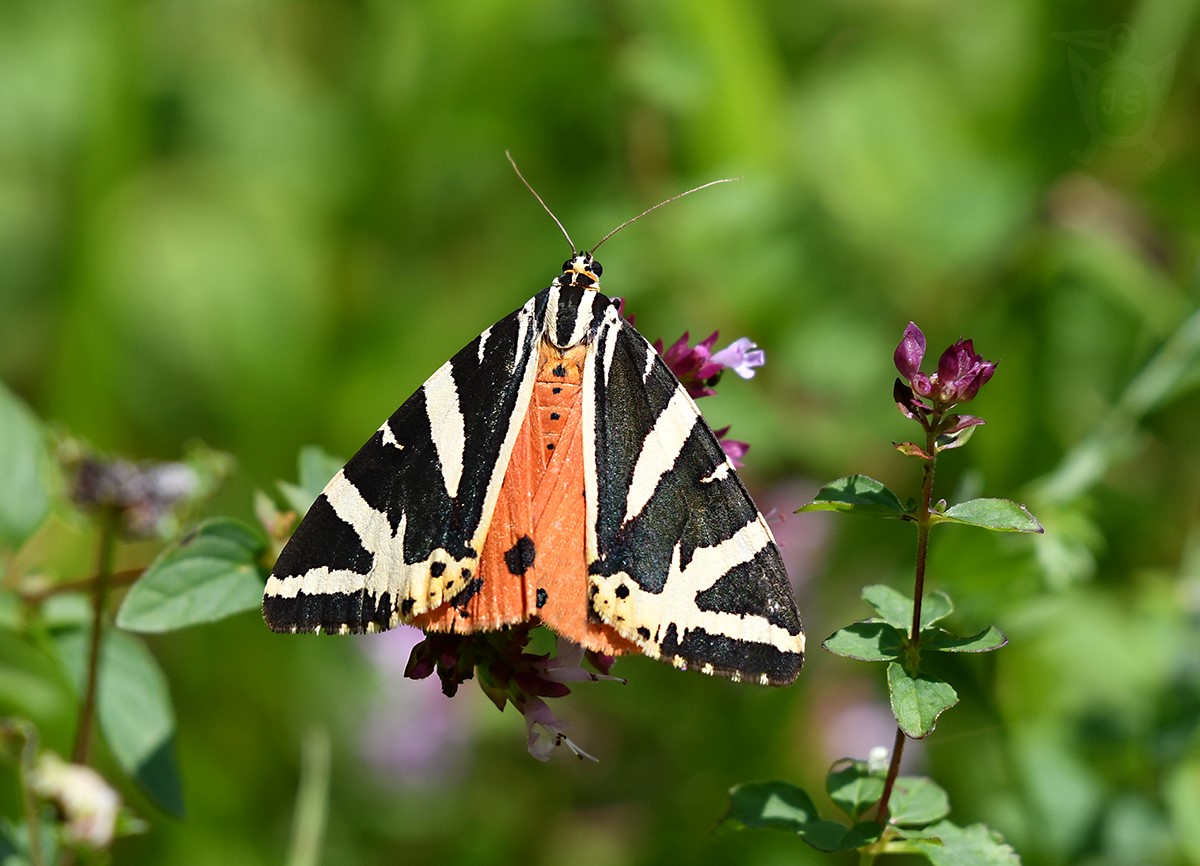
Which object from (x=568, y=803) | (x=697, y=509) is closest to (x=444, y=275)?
(x=568, y=803)

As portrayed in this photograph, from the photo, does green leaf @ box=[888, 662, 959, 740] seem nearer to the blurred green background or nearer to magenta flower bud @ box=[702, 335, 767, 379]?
magenta flower bud @ box=[702, 335, 767, 379]

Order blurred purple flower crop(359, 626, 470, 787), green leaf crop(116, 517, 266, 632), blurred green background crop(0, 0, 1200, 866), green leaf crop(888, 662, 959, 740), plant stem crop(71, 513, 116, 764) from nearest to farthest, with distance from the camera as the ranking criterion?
green leaf crop(888, 662, 959, 740) → green leaf crop(116, 517, 266, 632) → plant stem crop(71, 513, 116, 764) → blurred green background crop(0, 0, 1200, 866) → blurred purple flower crop(359, 626, 470, 787)

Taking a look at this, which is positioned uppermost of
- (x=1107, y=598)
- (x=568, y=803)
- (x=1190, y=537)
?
(x=1190, y=537)

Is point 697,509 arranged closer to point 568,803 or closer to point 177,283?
point 568,803

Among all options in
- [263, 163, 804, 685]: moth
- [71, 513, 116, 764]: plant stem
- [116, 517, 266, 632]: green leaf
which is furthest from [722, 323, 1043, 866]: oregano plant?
[71, 513, 116, 764]: plant stem

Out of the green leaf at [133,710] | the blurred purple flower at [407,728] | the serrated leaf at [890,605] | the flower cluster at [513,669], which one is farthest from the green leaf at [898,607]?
the blurred purple flower at [407,728]

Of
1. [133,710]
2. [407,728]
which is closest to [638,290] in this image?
[407,728]
